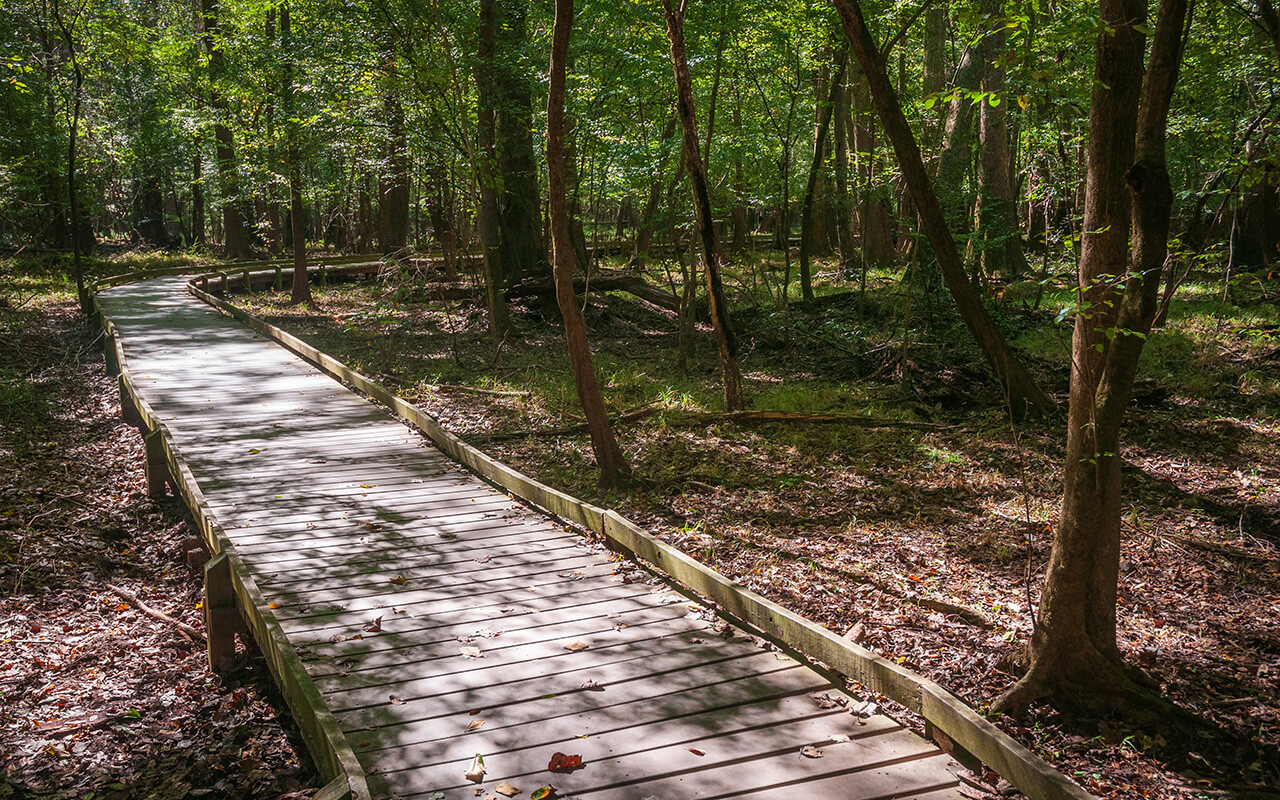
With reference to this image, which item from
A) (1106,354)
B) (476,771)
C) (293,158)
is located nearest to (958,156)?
(1106,354)

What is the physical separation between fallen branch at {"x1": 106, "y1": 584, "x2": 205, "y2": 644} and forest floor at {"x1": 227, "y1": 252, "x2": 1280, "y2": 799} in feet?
10.6

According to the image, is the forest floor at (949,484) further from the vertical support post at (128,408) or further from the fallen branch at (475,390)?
the vertical support post at (128,408)

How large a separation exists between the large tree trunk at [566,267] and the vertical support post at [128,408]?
680 cm

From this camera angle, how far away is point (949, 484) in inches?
308

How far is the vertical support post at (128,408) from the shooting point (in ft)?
36.9

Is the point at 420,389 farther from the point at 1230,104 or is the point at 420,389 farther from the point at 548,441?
the point at 1230,104

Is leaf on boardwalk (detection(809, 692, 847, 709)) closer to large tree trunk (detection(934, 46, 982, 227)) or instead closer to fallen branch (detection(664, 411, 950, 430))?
fallen branch (detection(664, 411, 950, 430))

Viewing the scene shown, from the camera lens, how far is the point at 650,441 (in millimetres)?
9375

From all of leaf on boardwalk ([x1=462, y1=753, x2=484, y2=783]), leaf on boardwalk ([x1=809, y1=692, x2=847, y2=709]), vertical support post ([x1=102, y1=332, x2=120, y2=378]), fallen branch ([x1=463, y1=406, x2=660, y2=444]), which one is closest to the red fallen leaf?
leaf on boardwalk ([x1=462, y1=753, x2=484, y2=783])

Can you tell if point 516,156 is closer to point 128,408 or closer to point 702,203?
point 128,408

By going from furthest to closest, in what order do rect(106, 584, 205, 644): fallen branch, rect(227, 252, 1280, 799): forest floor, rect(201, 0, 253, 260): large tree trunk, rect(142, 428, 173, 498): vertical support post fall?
rect(201, 0, 253, 260): large tree trunk < rect(142, 428, 173, 498): vertical support post < rect(106, 584, 205, 644): fallen branch < rect(227, 252, 1280, 799): forest floor

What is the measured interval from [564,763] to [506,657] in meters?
1.12

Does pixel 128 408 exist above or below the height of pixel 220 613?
above

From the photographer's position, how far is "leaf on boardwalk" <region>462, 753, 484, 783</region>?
11.7ft
